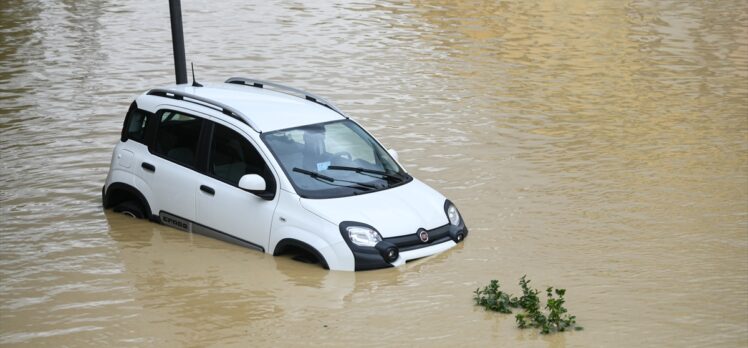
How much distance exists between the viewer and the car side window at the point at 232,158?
38.6 ft

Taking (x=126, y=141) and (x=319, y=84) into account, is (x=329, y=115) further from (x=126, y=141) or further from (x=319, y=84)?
(x=319, y=84)

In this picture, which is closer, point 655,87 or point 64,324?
point 64,324

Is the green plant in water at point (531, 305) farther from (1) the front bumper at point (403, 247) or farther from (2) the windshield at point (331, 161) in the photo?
Result: (2) the windshield at point (331, 161)

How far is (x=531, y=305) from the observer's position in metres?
10.2

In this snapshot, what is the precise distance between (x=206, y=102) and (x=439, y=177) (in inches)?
152

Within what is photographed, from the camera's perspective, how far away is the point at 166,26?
1102 inches

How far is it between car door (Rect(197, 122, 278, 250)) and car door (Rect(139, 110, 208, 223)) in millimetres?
184

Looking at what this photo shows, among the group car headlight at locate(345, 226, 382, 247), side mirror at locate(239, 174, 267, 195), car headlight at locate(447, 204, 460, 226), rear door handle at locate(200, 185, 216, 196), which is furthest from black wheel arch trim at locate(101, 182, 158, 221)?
car headlight at locate(447, 204, 460, 226)

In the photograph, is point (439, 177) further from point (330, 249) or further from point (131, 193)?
point (330, 249)

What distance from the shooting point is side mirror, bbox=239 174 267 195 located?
11.4m

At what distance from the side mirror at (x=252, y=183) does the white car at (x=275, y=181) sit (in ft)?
0.04

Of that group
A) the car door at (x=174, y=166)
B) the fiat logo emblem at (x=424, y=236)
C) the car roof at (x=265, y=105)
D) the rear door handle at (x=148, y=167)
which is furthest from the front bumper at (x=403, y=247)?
the rear door handle at (x=148, y=167)

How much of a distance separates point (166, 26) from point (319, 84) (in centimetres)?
832

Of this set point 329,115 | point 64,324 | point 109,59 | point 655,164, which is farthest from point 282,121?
point 109,59
